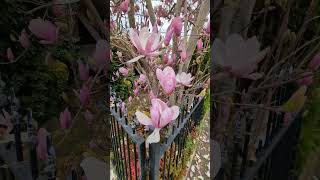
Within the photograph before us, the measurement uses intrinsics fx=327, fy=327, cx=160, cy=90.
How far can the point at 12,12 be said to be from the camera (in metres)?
0.90

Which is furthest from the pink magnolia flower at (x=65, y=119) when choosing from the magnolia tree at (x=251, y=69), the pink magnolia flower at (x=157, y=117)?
the magnolia tree at (x=251, y=69)

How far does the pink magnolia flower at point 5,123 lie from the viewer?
3.20ft

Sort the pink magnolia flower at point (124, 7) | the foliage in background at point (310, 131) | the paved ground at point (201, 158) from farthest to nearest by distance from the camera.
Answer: the foliage in background at point (310, 131) → the paved ground at point (201, 158) → the pink magnolia flower at point (124, 7)

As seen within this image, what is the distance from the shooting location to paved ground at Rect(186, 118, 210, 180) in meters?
0.98

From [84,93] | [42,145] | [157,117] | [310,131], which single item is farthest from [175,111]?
[310,131]

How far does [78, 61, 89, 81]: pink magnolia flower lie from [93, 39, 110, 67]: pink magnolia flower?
0.14ft

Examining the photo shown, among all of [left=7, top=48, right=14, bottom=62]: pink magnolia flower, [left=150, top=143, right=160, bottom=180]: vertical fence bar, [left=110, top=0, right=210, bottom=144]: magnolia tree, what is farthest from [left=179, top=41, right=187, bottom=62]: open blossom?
[left=7, top=48, right=14, bottom=62]: pink magnolia flower

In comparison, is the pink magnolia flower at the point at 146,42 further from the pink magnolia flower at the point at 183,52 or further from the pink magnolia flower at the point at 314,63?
the pink magnolia flower at the point at 314,63

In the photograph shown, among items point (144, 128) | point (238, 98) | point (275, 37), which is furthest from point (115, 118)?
point (275, 37)

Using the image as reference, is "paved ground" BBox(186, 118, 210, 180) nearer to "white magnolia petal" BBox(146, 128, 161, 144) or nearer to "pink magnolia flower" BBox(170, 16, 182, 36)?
"white magnolia petal" BBox(146, 128, 161, 144)

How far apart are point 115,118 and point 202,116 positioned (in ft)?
0.84

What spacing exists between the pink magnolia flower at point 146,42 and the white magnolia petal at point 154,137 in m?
0.21

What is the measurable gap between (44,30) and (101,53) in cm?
17

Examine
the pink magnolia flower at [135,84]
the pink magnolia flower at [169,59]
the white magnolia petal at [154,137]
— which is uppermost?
the pink magnolia flower at [169,59]
